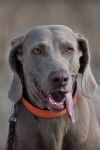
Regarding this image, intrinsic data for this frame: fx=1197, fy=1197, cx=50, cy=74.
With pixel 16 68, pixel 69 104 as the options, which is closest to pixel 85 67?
pixel 69 104

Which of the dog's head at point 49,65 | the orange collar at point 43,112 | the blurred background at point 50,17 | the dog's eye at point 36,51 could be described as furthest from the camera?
the blurred background at point 50,17

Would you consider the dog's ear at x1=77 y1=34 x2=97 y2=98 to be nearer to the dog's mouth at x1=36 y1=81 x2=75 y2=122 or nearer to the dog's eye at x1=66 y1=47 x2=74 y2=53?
the dog's eye at x1=66 y1=47 x2=74 y2=53

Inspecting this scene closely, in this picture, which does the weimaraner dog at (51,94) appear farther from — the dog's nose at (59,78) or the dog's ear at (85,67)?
the dog's nose at (59,78)

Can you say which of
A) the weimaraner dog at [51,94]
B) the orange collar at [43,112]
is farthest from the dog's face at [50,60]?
the orange collar at [43,112]

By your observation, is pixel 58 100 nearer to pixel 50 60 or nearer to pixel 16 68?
pixel 50 60

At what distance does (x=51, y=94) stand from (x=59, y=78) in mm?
245

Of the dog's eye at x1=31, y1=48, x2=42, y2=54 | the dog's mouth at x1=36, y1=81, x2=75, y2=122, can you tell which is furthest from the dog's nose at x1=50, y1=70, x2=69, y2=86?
the dog's eye at x1=31, y1=48, x2=42, y2=54

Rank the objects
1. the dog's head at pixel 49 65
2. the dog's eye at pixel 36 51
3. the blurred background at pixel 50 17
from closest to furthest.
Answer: the dog's head at pixel 49 65 < the dog's eye at pixel 36 51 < the blurred background at pixel 50 17

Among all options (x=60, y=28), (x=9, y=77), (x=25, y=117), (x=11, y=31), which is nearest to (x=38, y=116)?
(x=25, y=117)

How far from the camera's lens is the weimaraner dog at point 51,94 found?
9297 millimetres

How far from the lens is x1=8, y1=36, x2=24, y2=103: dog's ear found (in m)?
9.54

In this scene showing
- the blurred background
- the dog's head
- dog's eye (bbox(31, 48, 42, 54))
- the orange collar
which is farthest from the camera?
the blurred background

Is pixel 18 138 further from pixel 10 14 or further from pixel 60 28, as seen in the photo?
pixel 10 14

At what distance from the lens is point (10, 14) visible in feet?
56.3
